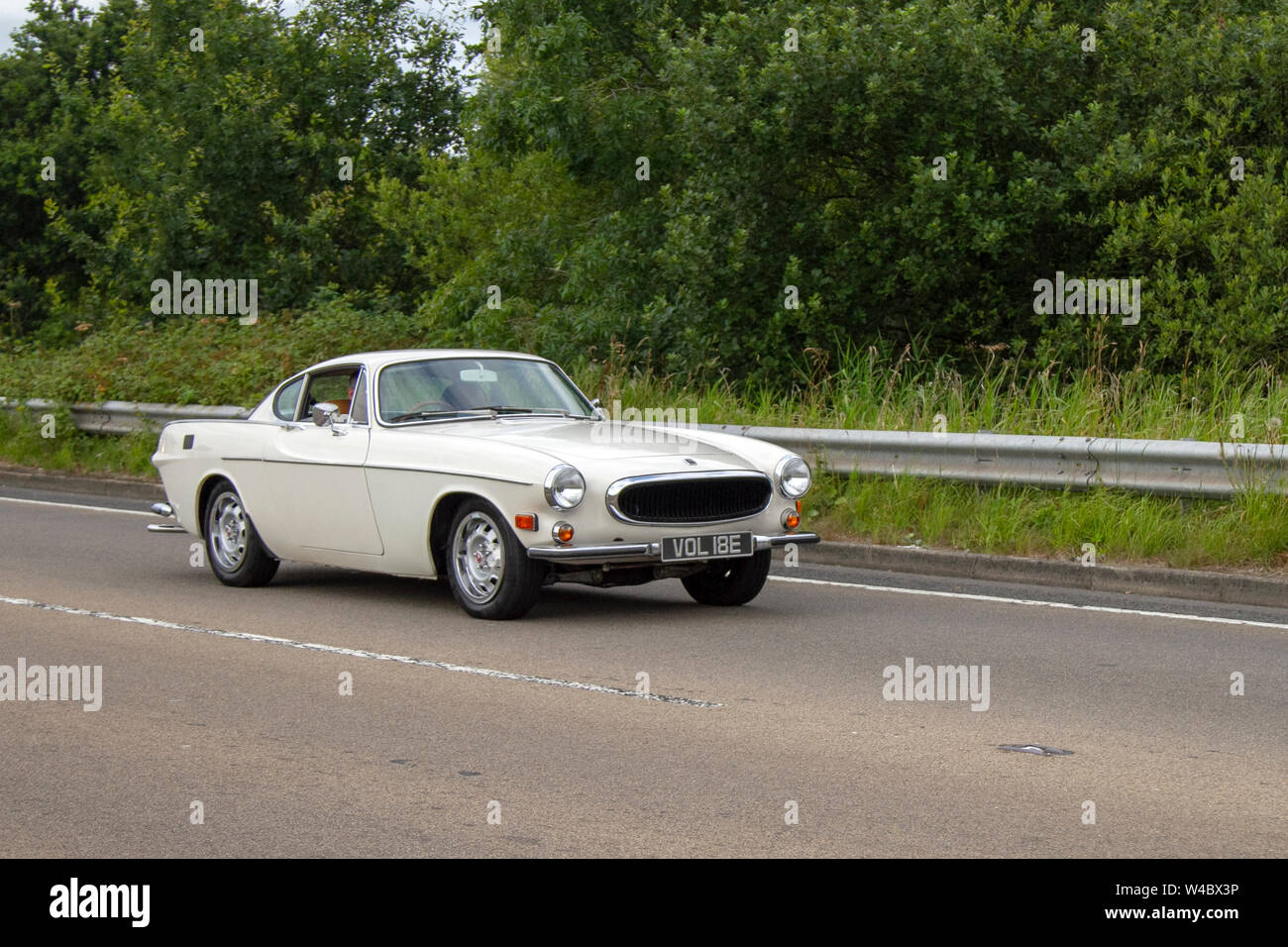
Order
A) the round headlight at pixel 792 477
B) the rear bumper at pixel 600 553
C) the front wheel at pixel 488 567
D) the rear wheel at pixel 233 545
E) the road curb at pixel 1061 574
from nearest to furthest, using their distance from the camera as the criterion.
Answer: the rear bumper at pixel 600 553
the front wheel at pixel 488 567
the round headlight at pixel 792 477
the road curb at pixel 1061 574
the rear wheel at pixel 233 545

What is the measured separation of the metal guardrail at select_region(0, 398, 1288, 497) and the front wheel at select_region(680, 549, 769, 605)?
319cm

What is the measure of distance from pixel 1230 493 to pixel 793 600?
128 inches

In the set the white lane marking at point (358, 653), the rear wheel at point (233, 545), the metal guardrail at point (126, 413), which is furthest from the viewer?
the metal guardrail at point (126, 413)

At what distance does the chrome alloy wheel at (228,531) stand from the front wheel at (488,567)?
7.00 ft

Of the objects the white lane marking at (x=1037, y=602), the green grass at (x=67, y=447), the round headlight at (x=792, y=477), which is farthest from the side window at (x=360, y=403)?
the green grass at (x=67, y=447)

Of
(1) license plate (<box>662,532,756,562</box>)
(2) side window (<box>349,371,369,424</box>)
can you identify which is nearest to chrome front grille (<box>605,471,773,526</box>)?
(1) license plate (<box>662,532,756,562</box>)

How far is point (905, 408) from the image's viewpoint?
49.1ft

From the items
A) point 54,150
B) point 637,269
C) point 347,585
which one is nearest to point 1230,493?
point 347,585

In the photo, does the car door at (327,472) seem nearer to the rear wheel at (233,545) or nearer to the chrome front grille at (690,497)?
the rear wheel at (233,545)

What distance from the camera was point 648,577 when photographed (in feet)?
32.3

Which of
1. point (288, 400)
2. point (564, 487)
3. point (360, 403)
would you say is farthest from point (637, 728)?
point (288, 400)

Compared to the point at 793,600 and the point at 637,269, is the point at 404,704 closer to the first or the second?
the point at 793,600

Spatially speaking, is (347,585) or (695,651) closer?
(695,651)

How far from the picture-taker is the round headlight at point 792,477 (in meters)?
A: 10.0
